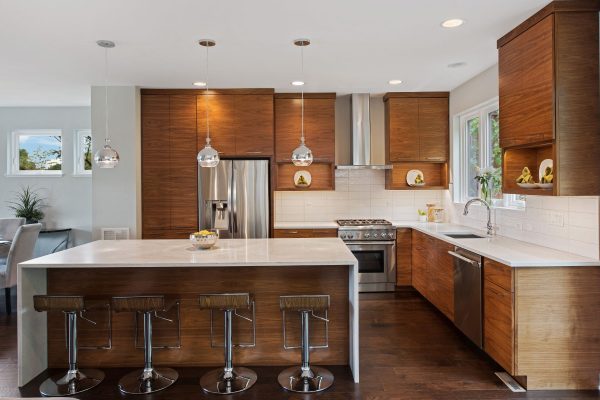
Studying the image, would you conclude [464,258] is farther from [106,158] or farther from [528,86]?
[106,158]

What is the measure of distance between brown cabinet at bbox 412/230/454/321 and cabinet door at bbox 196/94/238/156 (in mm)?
2624

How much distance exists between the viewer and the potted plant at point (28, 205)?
6480mm

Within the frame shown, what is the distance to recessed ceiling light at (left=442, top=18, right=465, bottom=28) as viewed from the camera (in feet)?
10.7

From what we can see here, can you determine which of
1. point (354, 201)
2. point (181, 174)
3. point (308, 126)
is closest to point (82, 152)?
point (181, 174)

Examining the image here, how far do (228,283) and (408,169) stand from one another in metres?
3.58

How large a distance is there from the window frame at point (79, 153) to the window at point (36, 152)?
0.27 meters

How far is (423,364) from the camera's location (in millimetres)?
3379

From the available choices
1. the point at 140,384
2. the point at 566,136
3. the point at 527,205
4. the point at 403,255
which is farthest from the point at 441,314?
the point at 140,384

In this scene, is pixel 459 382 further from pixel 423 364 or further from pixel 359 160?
pixel 359 160

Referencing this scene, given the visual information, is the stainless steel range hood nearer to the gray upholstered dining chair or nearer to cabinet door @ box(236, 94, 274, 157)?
cabinet door @ box(236, 94, 274, 157)

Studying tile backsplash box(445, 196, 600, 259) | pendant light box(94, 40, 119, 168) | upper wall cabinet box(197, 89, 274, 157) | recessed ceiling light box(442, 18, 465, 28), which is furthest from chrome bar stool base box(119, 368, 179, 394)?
recessed ceiling light box(442, 18, 465, 28)

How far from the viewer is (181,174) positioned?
5477 millimetres

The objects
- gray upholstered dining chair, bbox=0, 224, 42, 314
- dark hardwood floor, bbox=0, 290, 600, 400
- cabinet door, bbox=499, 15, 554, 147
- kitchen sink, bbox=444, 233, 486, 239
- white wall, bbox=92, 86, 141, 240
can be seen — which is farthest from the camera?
white wall, bbox=92, 86, 141, 240

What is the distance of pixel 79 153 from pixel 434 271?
559 cm
